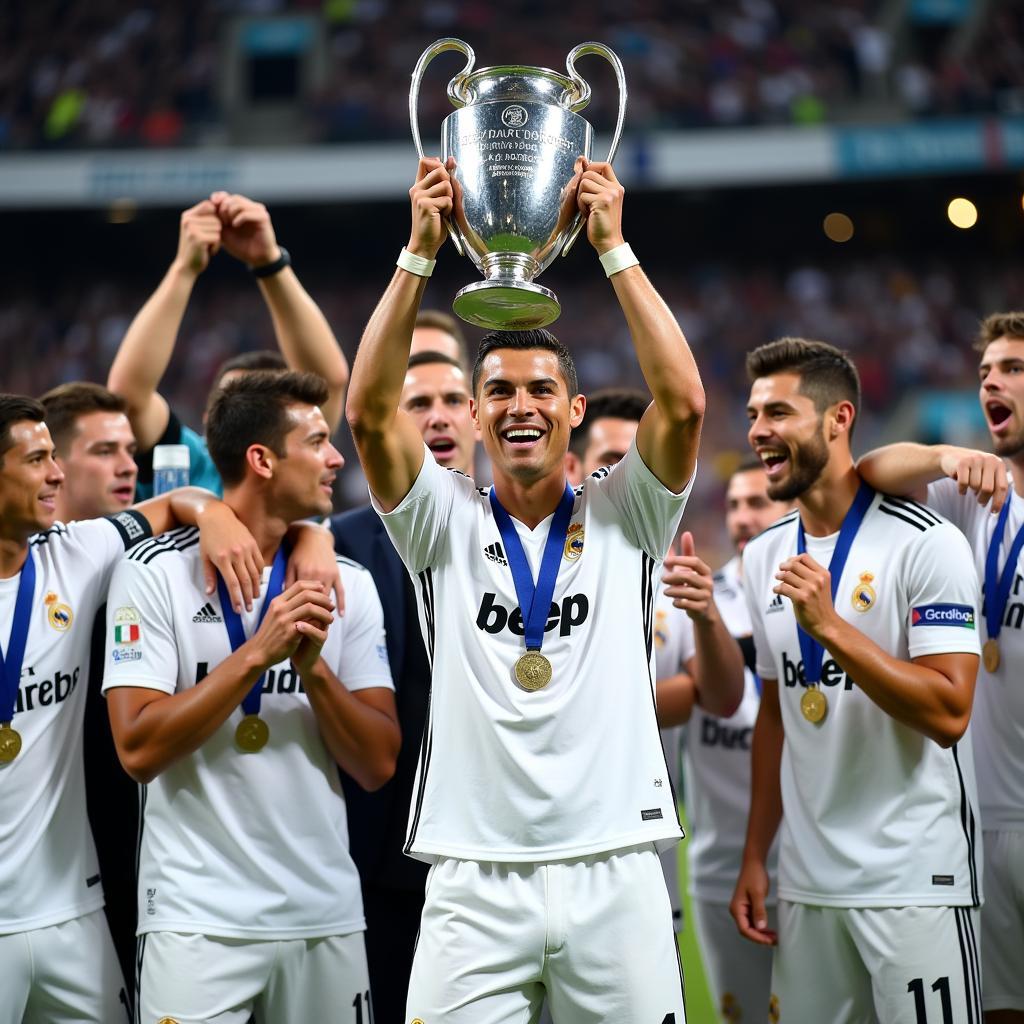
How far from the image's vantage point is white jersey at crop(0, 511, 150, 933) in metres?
3.28

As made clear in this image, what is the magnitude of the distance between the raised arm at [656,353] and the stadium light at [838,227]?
17.1m

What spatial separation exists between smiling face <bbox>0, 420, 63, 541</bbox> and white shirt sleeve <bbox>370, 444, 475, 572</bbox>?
1081mm

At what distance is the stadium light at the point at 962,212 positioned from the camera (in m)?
18.4

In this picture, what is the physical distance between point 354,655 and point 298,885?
673 mm

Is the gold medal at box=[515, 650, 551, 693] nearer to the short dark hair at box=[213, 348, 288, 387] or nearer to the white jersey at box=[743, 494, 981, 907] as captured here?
the white jersey at box=[743, 494, 981, 907]

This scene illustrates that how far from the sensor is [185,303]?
14.9 feet

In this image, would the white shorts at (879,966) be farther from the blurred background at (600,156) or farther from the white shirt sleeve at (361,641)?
the blurred background at (600,156)

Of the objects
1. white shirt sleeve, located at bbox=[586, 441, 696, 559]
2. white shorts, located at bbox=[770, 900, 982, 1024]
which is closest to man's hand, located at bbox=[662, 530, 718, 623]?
white shirt sleeve, located at bbox=[586, 441, 696, 559]

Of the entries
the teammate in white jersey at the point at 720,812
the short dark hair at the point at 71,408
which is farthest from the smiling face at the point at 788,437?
the short dark hair at the point at 71,408

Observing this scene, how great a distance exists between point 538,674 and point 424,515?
0.49 m

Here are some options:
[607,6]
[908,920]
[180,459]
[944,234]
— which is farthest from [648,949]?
[607,6]

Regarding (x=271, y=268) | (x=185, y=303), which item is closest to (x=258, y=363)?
(x=185, y=303)

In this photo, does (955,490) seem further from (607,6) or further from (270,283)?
(607,6)

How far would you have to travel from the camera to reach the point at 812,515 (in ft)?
12.8
